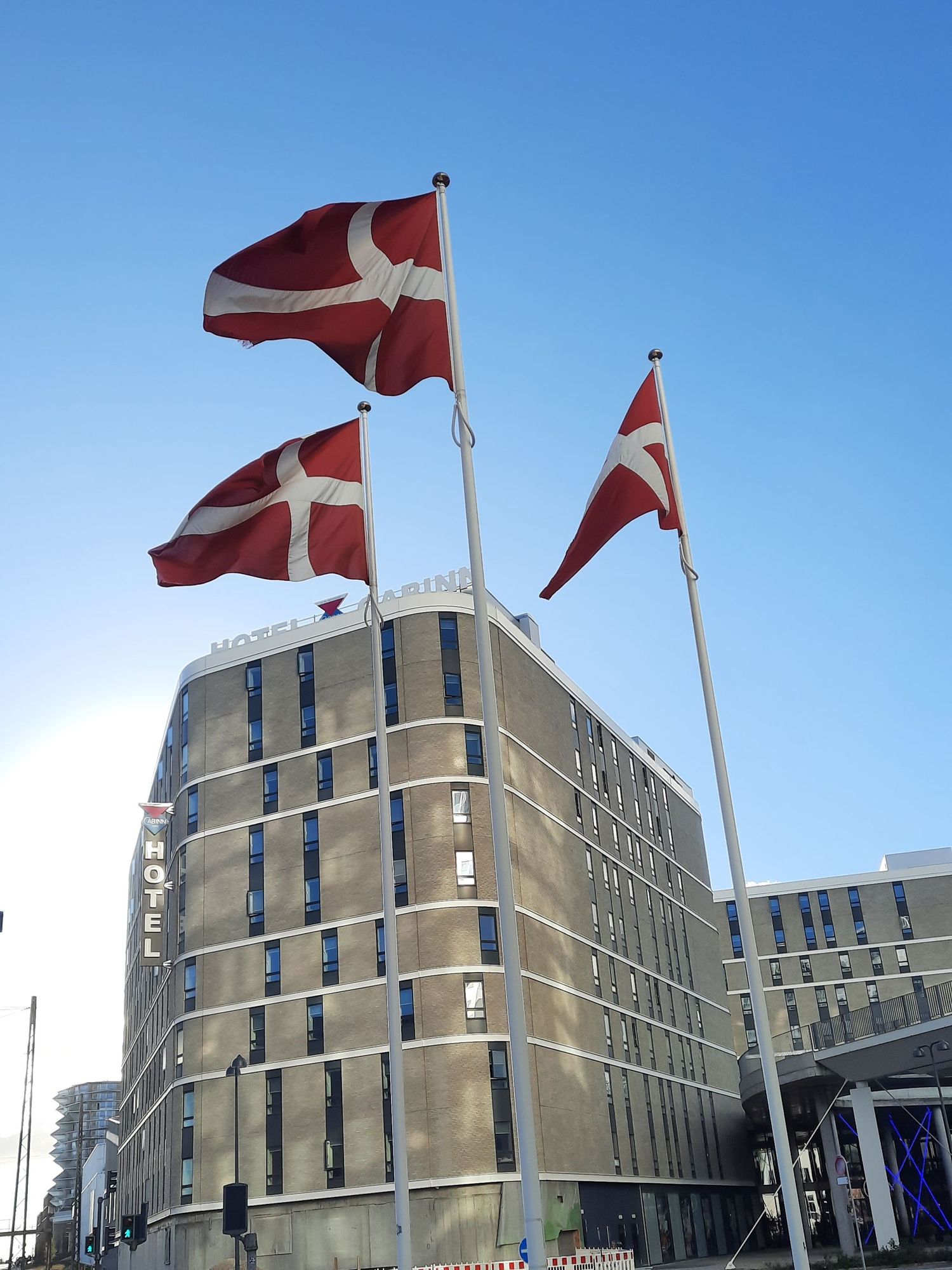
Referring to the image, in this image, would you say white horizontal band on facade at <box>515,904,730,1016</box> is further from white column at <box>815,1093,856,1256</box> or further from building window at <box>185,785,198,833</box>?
building window at <box>185,785,198,833</box>

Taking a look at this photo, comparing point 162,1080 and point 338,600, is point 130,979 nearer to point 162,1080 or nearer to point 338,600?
point 162,1080

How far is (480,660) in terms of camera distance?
14.9m

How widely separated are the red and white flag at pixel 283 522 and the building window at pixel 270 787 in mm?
41769

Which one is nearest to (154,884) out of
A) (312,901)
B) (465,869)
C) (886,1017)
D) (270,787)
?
(270,787)

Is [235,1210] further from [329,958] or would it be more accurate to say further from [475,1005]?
[329,958]

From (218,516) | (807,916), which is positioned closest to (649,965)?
(807,916)

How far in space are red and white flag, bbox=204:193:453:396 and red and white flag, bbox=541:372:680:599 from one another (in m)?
2.87

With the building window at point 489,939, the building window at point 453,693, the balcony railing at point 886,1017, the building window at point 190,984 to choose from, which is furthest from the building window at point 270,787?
the balcony railing at point 886,1017

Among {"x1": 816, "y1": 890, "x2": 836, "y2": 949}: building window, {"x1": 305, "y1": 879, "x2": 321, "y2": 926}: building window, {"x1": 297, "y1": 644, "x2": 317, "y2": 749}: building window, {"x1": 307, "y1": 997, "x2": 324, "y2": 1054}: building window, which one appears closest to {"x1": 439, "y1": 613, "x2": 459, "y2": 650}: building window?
{"x1": 297, "y1": 644, "x2": 317, "y2": 749}: building window

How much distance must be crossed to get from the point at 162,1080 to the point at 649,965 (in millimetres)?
28913

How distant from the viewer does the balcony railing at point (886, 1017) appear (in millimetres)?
46656

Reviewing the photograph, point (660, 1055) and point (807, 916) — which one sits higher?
point (807, 916)

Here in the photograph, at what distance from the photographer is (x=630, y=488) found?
17.4 m

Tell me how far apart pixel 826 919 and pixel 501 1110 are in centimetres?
6315
